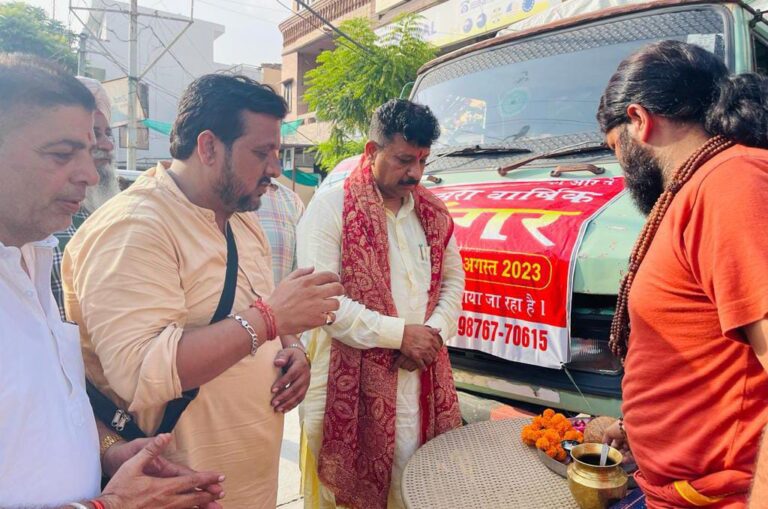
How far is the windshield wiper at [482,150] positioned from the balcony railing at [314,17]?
10.8m

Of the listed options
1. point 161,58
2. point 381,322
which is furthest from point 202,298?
point 161,58

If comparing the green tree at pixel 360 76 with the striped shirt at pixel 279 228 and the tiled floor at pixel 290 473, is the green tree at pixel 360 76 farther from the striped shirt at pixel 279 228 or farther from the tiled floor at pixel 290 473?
the striped shirt at pixel 279 228

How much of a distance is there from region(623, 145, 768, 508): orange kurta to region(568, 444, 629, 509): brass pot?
240 millimetres

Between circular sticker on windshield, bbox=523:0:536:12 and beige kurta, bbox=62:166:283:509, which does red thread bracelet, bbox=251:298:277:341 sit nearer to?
beige kurta, bbox=62:166:283:509

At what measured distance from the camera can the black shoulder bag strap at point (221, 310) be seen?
4.81ft

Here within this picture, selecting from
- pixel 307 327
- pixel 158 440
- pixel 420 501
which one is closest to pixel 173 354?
pixel 158 440

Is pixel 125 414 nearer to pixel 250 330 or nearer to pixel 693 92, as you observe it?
pixel 250 330

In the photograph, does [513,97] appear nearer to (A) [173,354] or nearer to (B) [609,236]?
(B) [609,236]

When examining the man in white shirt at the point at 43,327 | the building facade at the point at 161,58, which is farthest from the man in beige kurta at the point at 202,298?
the building facade at the point at 161,58

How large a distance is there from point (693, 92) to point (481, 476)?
1199mm

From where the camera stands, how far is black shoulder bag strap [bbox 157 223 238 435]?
1465 millimetres

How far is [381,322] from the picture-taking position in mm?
2096

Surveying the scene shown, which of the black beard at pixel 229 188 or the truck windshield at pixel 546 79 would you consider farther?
the truck windshield at pixel 546 79

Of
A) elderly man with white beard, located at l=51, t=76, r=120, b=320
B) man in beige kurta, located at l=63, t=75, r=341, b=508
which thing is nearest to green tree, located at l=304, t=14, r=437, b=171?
elderly man with white beard, located at l=51, t=76, r=120, b=320
